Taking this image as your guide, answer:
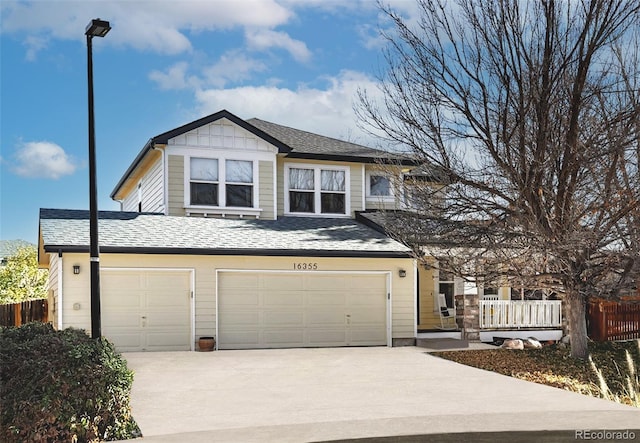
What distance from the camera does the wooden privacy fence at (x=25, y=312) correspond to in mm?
23047

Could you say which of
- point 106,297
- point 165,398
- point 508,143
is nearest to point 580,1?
point 508,143

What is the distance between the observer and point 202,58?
20672 millimetres

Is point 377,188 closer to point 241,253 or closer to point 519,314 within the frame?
point 519,314

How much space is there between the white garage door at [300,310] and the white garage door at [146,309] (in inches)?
39.1

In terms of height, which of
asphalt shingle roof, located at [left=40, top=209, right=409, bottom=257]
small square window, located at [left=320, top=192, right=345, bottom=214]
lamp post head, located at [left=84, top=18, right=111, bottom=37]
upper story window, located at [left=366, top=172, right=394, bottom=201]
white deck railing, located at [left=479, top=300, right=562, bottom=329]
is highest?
lamp post head, located at [left=84, top=18, right=111, bottom=37]

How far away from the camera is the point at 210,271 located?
1858 centimetres

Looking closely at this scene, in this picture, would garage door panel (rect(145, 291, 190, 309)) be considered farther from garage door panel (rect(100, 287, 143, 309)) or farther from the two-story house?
garage door panel (rect(100, 287, 143, 309))

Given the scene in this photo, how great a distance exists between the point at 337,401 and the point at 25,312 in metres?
Answer: 17.2

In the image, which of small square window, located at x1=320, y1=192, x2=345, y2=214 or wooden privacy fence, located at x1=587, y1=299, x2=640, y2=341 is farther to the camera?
small square window, located at x1=320, y1=192, x2=345, y2=214

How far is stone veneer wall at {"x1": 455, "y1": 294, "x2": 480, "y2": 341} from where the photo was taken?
2050 centimetres

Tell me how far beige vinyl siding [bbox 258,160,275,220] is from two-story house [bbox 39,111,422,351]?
3 cm

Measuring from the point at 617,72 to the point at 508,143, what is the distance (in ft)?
8.80

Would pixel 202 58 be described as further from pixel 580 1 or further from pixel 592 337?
pixel 592 337

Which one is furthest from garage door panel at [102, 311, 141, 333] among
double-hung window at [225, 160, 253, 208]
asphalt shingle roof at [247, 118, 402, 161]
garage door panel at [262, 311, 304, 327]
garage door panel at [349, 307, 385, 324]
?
asphalt shingle roof at [247, 118, 402, 161]
